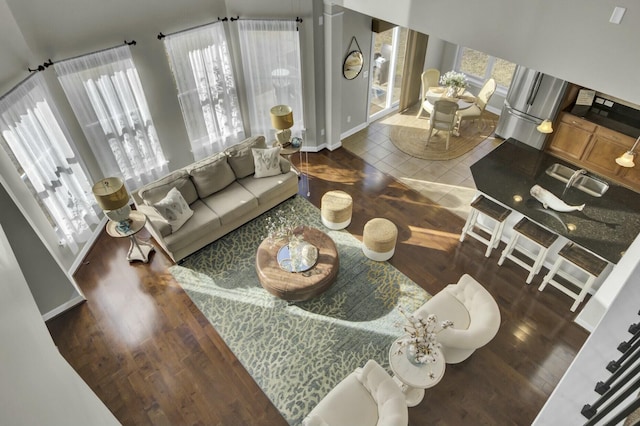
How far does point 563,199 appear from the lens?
5.43 meters

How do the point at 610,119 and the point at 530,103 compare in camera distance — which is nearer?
the point at 610,119

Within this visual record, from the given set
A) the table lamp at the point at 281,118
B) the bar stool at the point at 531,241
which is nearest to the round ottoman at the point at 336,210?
the table lamp at the point at 281,118

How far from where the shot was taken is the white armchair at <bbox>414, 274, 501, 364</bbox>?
4266mm

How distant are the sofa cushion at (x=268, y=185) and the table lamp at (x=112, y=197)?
1846mm

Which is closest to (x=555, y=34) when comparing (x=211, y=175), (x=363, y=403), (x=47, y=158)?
(x=363, y=403)

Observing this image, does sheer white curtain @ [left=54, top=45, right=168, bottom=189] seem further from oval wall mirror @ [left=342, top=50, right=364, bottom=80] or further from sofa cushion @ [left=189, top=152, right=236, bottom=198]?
oval wall mirror @ [left=342, top=50, right=364, bottom=80]

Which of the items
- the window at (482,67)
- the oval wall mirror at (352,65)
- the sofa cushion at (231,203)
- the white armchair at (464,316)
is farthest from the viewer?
the window at (482,67)

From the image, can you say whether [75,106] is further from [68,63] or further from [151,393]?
[151,393]

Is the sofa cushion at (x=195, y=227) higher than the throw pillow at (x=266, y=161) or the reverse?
the reverse

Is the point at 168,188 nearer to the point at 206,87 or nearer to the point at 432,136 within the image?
the point at 206,87

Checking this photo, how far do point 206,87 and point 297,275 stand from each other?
3.63 m

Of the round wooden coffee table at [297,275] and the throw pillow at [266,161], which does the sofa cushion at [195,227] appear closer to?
the round wooden coffee table at [297,275]

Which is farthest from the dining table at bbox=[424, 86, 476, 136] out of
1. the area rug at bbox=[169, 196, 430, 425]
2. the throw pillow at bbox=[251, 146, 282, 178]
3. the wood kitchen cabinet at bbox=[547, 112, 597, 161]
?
the area rug at bbox=[169, 196, 430, 425]

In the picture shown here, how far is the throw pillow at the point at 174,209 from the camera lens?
5.68 m
